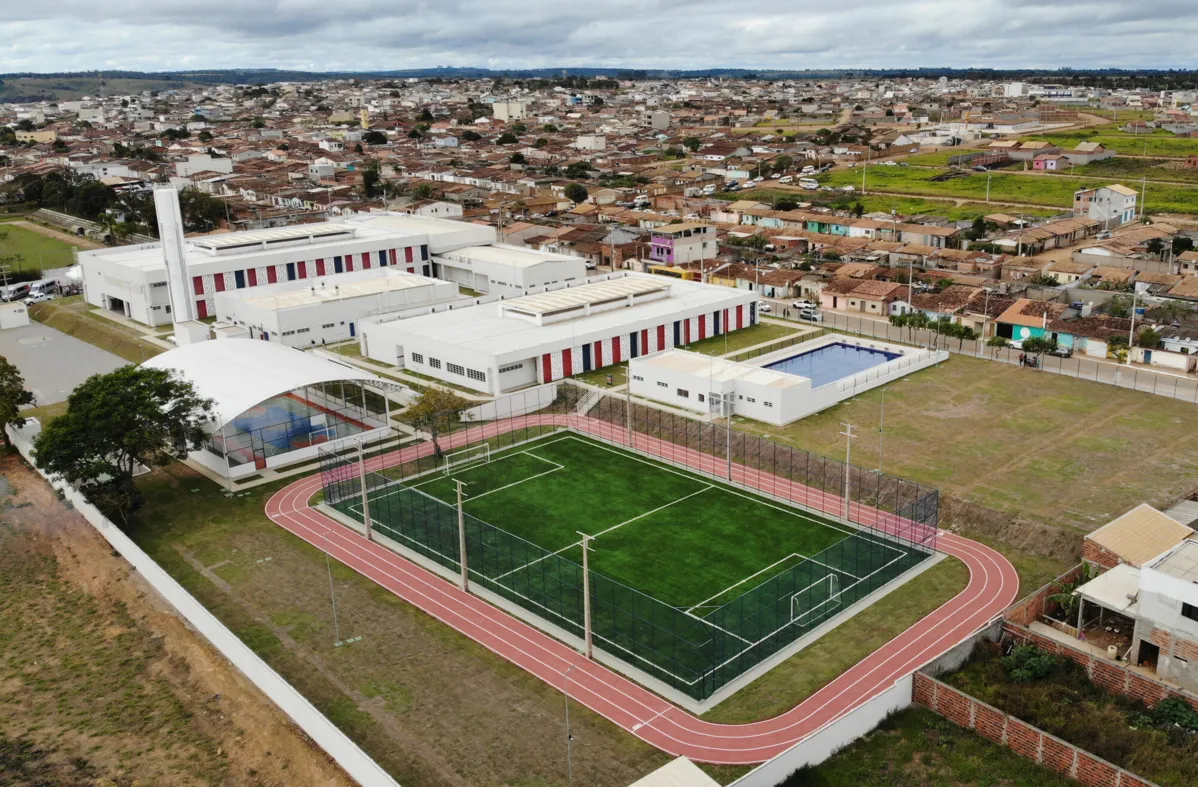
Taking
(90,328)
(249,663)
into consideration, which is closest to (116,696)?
(249,663)

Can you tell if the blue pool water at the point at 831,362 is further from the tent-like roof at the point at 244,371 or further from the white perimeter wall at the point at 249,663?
the white perimeter wall at the point at 249,663

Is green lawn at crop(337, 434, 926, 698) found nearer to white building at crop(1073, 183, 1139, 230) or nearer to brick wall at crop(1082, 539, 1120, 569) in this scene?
brick wall at crop(1082, 539, 1120, 569)

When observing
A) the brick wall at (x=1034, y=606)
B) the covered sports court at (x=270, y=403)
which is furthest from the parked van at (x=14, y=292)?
the brick wall at (x=1034, y=606)

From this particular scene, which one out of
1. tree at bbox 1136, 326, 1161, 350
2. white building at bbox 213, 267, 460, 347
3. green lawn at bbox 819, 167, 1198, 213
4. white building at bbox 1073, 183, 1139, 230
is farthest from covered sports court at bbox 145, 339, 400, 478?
green lawn at bbox 819, 167, 1198, 213

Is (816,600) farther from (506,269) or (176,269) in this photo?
(176,269)

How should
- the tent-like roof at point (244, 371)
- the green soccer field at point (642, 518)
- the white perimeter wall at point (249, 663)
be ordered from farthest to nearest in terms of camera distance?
the tent-like roof at point (244, 371) → the green soccer field at point (642, 518) → the white perimeter wall at point (249, 663)

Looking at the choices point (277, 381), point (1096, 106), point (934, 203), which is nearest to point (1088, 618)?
point (277, 381)

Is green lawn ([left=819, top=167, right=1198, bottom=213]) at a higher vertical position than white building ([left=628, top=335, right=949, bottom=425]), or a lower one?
higher
